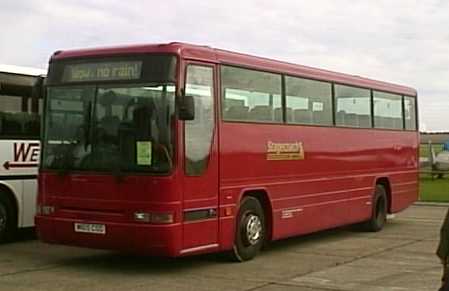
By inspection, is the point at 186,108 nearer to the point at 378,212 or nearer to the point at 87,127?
the point at 87,127

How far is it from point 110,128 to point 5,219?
3.94m

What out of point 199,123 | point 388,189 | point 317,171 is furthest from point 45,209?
point 388,189

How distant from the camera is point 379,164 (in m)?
17.8

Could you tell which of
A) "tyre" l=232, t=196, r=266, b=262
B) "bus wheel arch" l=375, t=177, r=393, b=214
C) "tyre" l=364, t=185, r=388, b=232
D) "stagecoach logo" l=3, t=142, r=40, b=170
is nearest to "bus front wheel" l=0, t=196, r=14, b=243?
"stagecoach logo" l=3, t=142, r=40, b=170

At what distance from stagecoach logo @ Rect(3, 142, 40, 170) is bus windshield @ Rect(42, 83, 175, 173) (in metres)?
2.40

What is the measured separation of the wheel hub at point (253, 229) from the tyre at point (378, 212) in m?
5.18

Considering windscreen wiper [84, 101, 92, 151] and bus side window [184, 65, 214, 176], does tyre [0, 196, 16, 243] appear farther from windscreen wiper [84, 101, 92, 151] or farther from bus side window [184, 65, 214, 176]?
bus side window [184, 65, 214, 176]

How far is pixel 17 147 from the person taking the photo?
14.3 m

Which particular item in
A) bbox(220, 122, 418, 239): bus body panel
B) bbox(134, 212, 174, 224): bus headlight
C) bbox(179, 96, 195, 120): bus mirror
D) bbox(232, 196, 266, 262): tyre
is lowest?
bbox(232, 196, 266, 262): tyre

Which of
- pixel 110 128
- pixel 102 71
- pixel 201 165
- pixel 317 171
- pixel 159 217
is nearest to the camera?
pixel 159 217

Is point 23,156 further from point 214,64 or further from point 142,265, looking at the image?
point 214,64

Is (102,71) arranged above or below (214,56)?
below

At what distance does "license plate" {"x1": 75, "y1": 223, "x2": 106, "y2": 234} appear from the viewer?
37.0ft

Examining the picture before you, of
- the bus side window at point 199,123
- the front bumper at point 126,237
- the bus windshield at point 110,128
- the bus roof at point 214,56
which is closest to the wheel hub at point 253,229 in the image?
the bus side window at point 199,123
